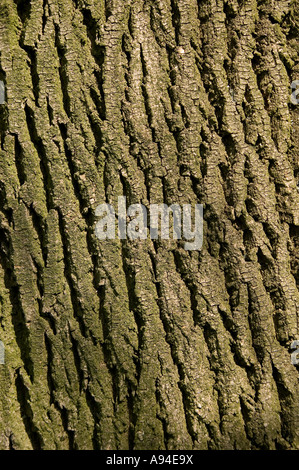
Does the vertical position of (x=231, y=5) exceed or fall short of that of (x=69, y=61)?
it exceeds it

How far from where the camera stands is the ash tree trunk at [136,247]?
1.59 m

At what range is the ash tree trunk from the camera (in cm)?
159

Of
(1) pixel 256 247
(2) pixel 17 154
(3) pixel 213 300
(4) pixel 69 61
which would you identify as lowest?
(3) pixel 213 300

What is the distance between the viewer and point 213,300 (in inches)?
64.2

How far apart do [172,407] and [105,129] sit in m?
1.08

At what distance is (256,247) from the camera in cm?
165

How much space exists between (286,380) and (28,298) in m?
1.04

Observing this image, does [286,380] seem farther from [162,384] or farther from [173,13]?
[173,13]

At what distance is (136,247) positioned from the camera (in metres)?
1.62

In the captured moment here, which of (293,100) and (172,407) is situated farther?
(293,100)

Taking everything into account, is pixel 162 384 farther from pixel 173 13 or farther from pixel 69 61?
pixel 173 13
